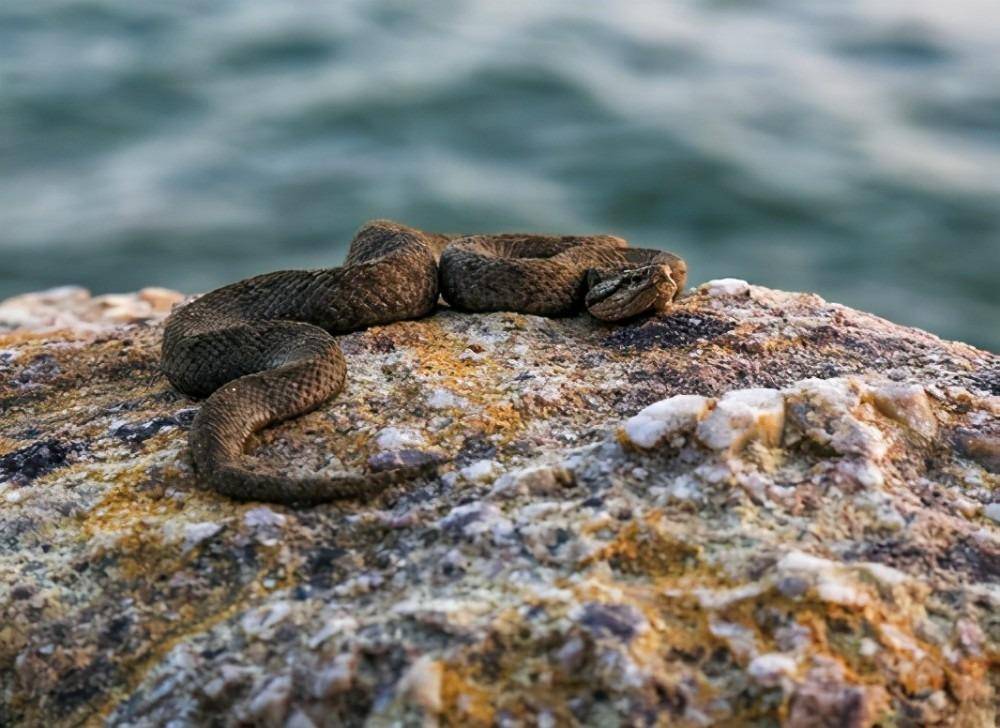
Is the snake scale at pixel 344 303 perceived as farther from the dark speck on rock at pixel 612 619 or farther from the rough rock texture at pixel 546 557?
the dark speck on rock at pixel 612 619

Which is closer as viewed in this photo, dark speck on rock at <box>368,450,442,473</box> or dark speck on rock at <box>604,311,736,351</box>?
dark speck on rock at <box>368,450,442,473</box>

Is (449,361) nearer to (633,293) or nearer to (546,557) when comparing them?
(633,293)

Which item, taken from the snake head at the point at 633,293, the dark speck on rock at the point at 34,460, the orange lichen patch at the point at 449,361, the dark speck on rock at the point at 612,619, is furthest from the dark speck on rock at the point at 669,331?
the dark speck on rock at the point at 34,460

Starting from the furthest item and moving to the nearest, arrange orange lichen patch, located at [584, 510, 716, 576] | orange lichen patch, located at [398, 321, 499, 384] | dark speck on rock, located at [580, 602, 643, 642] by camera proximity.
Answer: orange lichen patch, located at [398, 321, 499, 384] < orange lichen patch, located at [584, 510, 716, 576] < dark speck on rock, located at [580, 602, 643, 642]

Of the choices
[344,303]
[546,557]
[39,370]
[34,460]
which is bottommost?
[39,370]

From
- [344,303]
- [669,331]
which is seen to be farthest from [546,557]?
[344,303]

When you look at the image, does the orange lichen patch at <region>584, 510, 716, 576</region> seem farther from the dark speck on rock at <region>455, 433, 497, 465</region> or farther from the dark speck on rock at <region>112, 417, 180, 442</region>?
the dark speck on rock at <region>112, 417, 180, 442</region>

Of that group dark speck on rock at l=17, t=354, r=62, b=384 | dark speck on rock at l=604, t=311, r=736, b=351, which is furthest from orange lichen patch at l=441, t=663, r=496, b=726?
dark speck on rock at l=17, t=354, r=62, b=384

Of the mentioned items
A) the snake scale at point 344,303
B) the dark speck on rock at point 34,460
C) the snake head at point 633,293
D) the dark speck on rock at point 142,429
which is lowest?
the dark speck on rock at point 34,460
